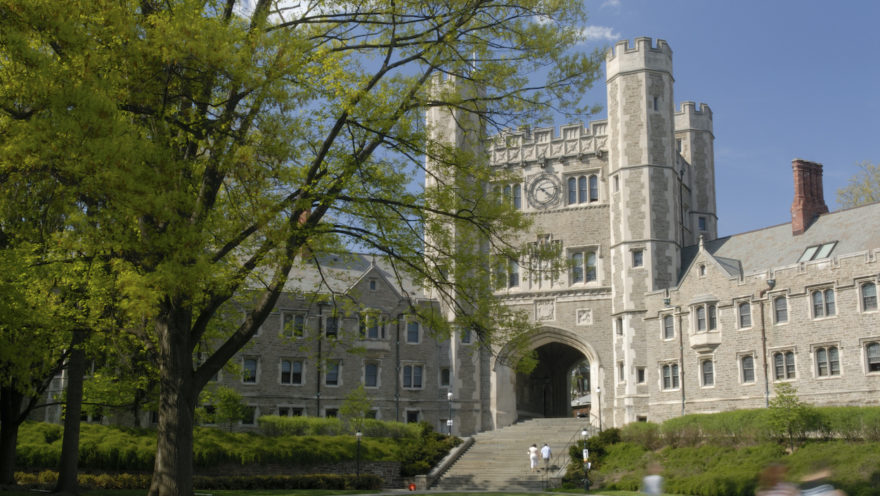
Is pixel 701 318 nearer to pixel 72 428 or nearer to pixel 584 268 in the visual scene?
pixel 584 268

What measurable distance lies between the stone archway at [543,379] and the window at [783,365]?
9.20 meters

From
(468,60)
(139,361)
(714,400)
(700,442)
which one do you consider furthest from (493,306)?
(714,400)

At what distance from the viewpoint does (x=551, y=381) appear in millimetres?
49531

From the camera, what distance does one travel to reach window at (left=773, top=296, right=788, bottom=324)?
→ 33.4m

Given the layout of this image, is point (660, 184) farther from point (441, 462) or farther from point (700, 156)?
point (441, 462)

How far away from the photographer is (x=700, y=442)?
1287 inches

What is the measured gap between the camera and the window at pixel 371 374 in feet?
140

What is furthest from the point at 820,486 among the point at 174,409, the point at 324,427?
the point at 324,427

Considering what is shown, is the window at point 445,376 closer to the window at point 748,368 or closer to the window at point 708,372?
the window at point 708,372

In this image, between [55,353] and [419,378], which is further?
[419,378]

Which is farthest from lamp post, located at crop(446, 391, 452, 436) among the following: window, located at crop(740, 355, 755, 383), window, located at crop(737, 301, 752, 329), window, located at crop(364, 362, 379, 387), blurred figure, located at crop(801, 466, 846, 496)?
blurred figure, located at crop(801, 466, 846, 496)

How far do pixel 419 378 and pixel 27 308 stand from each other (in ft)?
95.0

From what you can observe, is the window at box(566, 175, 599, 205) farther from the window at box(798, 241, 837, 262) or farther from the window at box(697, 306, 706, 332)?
the window at box(798, 241, 837, 262)

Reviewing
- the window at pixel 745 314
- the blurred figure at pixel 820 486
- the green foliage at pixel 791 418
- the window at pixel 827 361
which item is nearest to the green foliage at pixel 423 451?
the window at pixel 745 314
